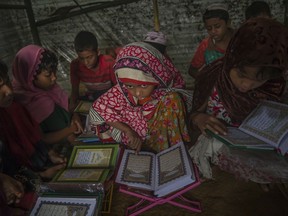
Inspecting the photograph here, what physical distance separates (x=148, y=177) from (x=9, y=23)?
3359 millimetres

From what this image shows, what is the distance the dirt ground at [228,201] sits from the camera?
1.91 metres

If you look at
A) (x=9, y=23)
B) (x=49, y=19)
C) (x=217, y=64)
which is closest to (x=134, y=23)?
(x=49, y=19)

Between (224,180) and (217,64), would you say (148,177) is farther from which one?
(217,64)

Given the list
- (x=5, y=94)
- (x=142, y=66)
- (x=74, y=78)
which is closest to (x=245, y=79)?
(x=142, y=66)

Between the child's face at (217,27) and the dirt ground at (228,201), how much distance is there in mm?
1550

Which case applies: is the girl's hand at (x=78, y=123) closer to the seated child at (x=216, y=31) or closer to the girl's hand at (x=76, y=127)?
the girl's hand at (x=76, y=127)

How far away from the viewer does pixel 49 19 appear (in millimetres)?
4113

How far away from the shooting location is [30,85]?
7.91 ft

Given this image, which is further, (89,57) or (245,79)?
(89,57)

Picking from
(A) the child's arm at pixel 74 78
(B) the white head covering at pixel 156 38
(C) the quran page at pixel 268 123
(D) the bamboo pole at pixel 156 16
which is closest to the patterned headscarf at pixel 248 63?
(C) the quran page at pixel 268 123

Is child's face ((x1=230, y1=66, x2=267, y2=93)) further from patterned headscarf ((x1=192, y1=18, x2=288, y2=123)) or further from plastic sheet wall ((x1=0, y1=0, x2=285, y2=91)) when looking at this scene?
plastic sheet wall ((x1=0, y1=0, x2=285, y2=91))

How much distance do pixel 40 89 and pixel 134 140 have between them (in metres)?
1.01

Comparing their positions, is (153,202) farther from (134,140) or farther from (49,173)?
(49,173)

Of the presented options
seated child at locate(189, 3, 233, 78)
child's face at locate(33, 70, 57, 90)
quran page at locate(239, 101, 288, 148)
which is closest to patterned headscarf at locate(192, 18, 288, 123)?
quran page at locate(239, 101, 288, 148)
